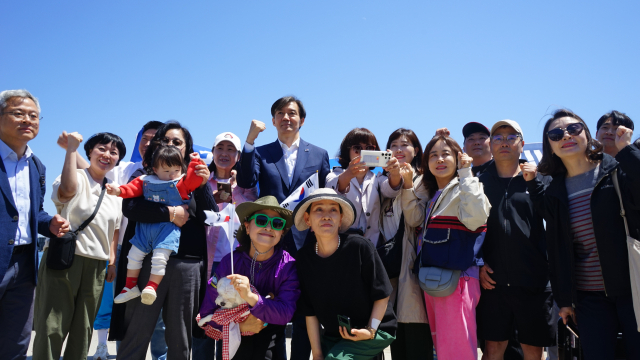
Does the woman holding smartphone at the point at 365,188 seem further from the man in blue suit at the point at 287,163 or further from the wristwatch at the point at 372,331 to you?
the wristwatch at the point at 372,331

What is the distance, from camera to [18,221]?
3900mm

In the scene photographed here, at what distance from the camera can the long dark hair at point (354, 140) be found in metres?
4.94

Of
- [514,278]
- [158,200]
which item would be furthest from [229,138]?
[514,278]

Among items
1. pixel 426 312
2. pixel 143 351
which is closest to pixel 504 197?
pixel 426 312

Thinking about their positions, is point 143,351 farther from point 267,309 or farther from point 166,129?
point 166,129

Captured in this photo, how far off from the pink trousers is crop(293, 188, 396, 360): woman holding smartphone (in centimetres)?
45

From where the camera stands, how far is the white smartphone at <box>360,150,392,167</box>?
4.33m

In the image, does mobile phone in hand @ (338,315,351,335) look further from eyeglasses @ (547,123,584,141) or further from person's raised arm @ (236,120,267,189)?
eyeglasses @ (547,123,584,141)

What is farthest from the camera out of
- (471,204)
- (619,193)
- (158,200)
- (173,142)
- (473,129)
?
(473,129)

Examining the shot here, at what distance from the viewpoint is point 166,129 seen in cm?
490

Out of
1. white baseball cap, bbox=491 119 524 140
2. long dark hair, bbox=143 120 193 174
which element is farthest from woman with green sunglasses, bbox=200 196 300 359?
white baseball cap, bbox=491 119 524 140

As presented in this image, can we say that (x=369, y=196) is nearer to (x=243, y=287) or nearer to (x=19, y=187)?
(x=243, y=287)

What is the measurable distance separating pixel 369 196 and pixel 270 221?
116 centimetres

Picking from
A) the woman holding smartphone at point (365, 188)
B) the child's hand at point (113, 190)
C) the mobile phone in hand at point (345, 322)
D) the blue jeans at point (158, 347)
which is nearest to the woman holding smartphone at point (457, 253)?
the woman holding smartphone at point (365, 188)
